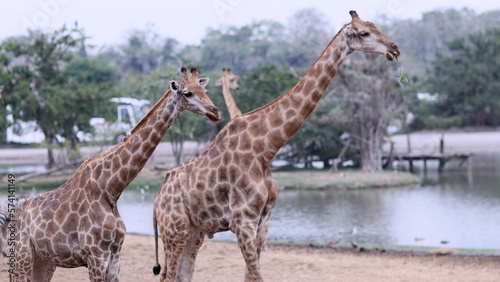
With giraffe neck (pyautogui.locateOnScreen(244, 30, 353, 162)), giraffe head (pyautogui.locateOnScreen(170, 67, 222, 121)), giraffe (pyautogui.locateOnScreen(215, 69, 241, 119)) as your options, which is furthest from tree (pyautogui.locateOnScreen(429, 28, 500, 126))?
giraffe head (pyautogui.locateOnScreen(170, 67, 222, 121))

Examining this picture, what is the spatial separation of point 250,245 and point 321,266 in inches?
173

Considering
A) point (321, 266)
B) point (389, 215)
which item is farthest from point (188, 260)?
point (389, 215)

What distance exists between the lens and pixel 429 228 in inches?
588

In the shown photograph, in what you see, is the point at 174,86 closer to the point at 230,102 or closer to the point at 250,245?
the point at 250,245

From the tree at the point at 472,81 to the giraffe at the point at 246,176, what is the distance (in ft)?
118

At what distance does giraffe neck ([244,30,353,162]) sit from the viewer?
21.7 ft

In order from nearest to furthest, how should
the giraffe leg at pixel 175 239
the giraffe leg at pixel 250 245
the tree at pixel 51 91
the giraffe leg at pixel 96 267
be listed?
the giraffe leg at pixel 96 267 < the giraffe leg at pixel 250 245 < the giraffe leg at pixel 175 239 < the tree at pixel 51 91

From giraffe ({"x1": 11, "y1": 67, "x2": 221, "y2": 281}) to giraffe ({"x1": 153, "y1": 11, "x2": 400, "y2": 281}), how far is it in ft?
3.00

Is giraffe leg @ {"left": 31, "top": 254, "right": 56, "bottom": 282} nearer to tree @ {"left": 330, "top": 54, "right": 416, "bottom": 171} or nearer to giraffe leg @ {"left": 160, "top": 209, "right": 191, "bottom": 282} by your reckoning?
giraffe leg @ {"left": 160, "top": 209, "right": 191, "bottom": 282}

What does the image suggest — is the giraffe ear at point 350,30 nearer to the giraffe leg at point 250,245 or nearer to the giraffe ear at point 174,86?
the giraffe ear at point 174,86

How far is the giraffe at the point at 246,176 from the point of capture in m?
6.44

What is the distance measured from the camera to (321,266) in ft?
34.3

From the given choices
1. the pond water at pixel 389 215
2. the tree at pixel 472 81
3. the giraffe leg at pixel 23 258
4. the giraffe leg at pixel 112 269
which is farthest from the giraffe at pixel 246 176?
the tree at pixel 472 81

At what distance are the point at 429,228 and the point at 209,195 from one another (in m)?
9.78
